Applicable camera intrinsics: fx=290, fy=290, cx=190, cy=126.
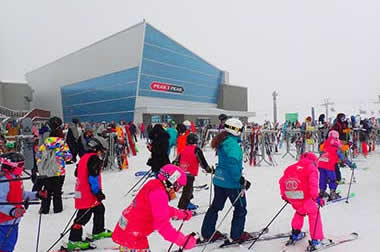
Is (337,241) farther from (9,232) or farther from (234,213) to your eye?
(9,232)

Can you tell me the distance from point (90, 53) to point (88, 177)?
36.1 meters

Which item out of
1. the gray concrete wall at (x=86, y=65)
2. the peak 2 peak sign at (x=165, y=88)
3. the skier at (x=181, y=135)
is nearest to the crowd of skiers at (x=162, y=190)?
the skier at (x=181, y=135)

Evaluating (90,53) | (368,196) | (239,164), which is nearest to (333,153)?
(368,196)

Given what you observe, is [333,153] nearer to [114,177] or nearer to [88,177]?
[88,177]

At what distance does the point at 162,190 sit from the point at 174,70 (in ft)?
102

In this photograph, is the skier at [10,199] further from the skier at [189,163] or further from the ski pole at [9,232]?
the skier at [189,163]

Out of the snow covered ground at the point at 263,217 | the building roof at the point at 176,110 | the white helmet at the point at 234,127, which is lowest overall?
the snow covered ground at the point at 263,217

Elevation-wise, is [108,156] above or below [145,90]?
below

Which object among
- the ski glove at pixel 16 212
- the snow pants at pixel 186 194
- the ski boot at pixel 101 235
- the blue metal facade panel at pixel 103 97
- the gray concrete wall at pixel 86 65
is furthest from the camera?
the blue metal facade panel at pixel 103 97

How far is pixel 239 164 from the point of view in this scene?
3809 millimetres

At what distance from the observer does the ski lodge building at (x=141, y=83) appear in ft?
95.9

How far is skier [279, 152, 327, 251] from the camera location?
11.8 feet

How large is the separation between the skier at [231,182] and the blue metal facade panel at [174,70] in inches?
1022

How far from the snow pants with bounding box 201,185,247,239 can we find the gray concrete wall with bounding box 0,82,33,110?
53043mm
